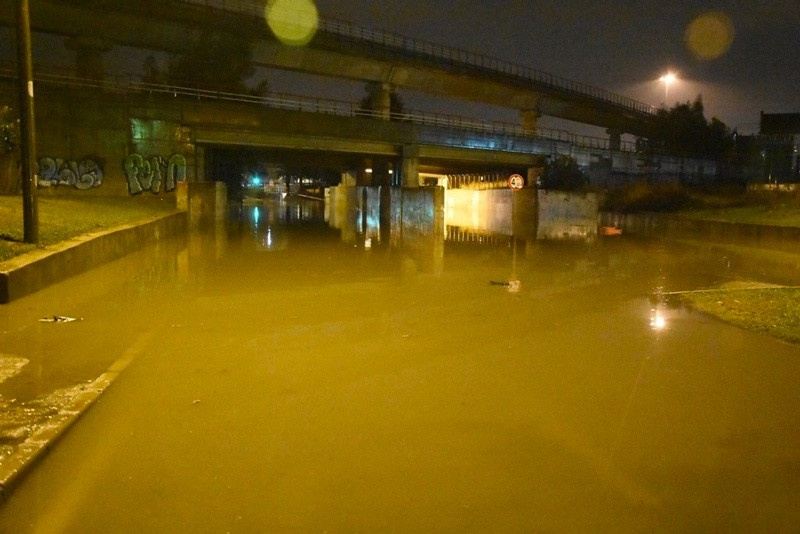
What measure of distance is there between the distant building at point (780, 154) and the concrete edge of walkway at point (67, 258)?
182ft

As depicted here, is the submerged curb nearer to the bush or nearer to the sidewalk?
the sidewalk

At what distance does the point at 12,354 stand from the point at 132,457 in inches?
140

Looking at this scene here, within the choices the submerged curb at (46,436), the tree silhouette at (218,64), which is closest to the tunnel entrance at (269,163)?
the tree silhouette at (218,64)

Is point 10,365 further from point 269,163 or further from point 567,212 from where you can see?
→ point 269,163

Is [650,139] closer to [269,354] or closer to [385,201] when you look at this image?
[385,201]

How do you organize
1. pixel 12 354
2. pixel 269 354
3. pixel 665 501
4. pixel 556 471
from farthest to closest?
pixel 269 354, pixel 12 354, pixel 556 471, pixel 665 501

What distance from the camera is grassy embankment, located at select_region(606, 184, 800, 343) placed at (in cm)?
1038

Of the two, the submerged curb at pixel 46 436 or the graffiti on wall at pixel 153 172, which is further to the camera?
the graffiti on wall at pixel 153 172

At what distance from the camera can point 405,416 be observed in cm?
641

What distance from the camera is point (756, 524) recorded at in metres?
4.52

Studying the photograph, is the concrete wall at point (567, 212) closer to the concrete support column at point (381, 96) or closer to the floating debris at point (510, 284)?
the concrete support column at point (381, 96)

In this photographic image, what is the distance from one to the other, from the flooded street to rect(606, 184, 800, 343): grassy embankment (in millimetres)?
504

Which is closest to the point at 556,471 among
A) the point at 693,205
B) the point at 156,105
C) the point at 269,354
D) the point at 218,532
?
the point at 218,532

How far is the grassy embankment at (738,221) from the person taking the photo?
408 inches
